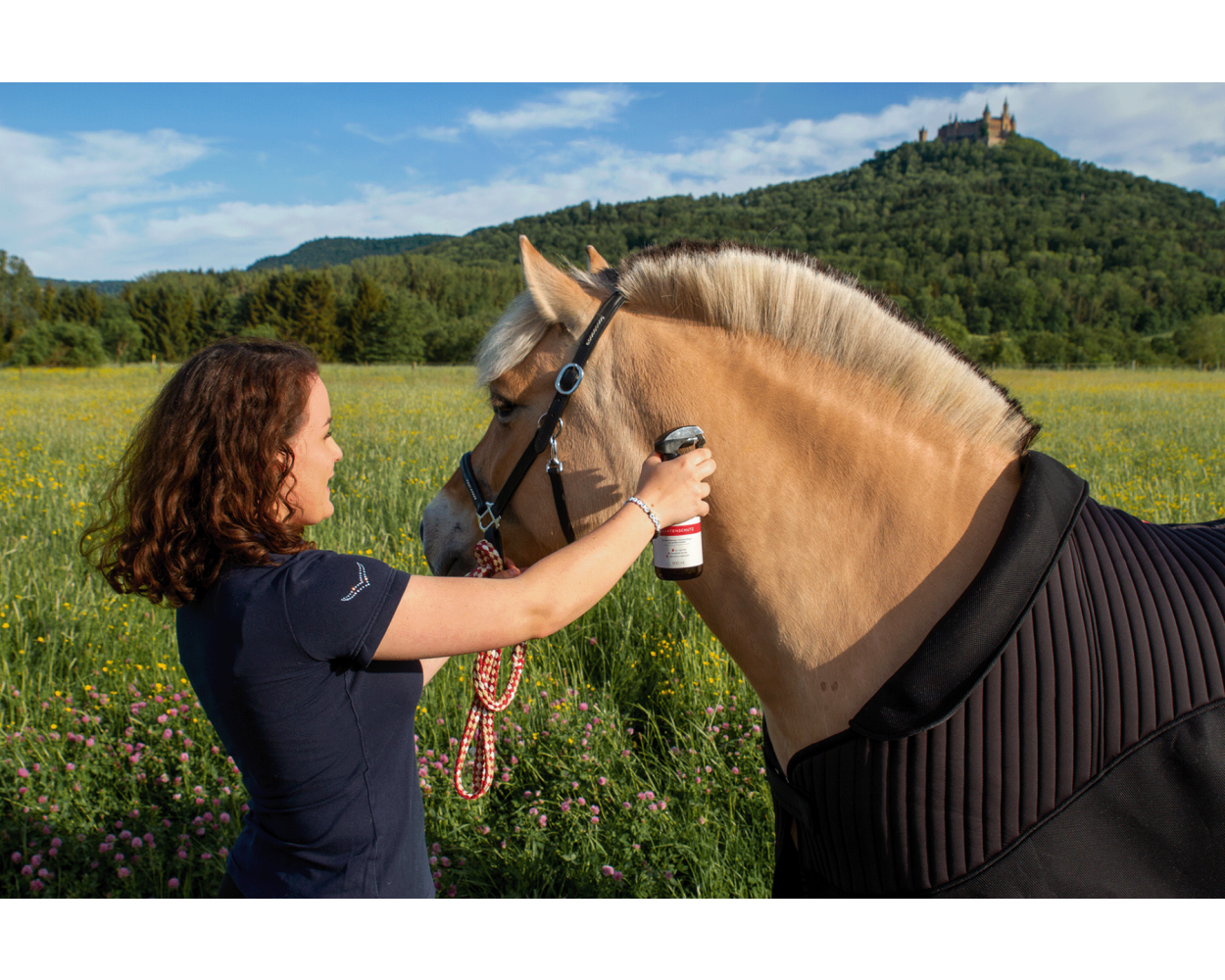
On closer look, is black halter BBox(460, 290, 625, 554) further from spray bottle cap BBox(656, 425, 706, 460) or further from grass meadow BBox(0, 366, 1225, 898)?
grass meadow BBox(0, 366, 1225, 898)

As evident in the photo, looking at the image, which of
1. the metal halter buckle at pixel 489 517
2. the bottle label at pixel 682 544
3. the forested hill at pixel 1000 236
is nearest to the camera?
the bottle label at pixel 682 544

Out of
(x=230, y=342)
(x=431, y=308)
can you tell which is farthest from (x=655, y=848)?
(x=431, y=308)

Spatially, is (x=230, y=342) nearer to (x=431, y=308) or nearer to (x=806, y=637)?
(x=806, y=637)

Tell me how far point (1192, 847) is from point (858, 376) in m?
1.14

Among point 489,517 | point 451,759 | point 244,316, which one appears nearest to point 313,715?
point 489,517

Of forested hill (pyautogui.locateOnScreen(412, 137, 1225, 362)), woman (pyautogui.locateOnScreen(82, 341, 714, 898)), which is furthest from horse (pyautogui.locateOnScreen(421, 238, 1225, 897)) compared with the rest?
forested hill (pyautogui.locateOnScreen(412, 137, 1225, 362))

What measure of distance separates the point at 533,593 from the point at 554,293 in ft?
2.52

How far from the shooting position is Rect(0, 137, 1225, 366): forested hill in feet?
160

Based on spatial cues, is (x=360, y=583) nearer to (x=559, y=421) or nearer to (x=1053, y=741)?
(x=559, y=421)

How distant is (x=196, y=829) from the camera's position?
275 cm

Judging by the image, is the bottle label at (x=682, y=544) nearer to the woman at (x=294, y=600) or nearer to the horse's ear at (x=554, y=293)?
the woman at (x=294, y=600)

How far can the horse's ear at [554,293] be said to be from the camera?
66.0 inches

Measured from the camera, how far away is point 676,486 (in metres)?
1.45

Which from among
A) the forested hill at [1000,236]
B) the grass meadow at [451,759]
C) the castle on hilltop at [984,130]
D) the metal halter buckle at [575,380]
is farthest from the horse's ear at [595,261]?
the castle on hilltop at [984,130]
